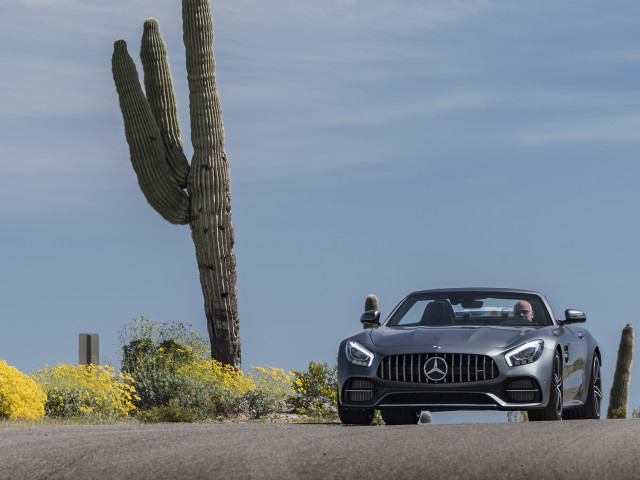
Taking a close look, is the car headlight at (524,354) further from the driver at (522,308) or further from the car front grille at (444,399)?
the driver at (522,308)

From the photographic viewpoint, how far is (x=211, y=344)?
2203 centimetres

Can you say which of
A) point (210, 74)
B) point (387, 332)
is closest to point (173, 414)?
point (387, 332)

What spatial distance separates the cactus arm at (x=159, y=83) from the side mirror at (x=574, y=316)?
13.1 metres

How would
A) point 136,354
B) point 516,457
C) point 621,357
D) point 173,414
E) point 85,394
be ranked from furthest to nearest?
point 621,357 < point 136,354 < point 85,394 < point 173,414 < point 516,457

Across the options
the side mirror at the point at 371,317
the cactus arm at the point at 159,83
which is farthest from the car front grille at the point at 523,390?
the cactus arm at the point at 159,83

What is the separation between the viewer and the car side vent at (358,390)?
10742 mm

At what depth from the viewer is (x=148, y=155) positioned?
73.5 ft

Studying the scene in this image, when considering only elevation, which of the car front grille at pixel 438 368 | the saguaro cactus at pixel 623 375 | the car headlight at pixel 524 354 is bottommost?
the saguaro cactus at pixel 623 375

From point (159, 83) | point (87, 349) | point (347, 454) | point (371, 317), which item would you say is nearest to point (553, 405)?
point (371, 317)

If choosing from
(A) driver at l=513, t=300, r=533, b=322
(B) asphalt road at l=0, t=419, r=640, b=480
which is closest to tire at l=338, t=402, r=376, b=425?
(B) asphalt road at l=0, t=419, r=640, b=480

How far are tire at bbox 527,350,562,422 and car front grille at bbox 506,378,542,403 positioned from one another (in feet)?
0.68

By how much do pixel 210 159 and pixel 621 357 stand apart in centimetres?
1268

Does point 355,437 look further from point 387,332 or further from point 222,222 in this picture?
point 222,222

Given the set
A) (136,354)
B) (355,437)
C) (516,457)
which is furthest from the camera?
(136,354)
